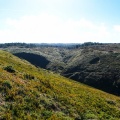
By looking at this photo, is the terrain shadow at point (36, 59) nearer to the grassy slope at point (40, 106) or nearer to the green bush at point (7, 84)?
the grassy slope at point (40, 106)

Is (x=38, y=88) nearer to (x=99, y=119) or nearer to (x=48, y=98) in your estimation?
(x=48, y=98)

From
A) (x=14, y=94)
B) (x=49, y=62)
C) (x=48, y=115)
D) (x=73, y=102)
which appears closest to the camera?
(x=48, y=115)

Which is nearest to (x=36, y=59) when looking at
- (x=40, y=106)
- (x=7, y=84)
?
(x=7, y=84)

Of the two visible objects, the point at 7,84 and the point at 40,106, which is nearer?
the point at 40,106

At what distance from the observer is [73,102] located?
24.9 metres

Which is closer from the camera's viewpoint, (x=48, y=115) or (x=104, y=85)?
(x=48, y=115)

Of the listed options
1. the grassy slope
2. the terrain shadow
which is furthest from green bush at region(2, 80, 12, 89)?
the terrain shadow

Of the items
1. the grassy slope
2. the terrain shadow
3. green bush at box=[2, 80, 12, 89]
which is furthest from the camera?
the terrain shadow

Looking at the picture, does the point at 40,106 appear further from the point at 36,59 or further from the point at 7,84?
the point at 36,59

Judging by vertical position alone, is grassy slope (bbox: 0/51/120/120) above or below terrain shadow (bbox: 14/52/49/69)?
above

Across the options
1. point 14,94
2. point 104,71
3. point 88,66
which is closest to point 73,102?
point 14,94

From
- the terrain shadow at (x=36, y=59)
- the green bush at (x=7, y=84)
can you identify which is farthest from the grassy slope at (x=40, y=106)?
the terrain shadow at (x=36, y=59)

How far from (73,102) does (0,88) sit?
8874 mm

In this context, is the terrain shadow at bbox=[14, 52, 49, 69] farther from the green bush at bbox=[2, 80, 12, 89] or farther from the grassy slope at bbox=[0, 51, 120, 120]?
the green bush at bbox=[2, 80, 12, 89]
